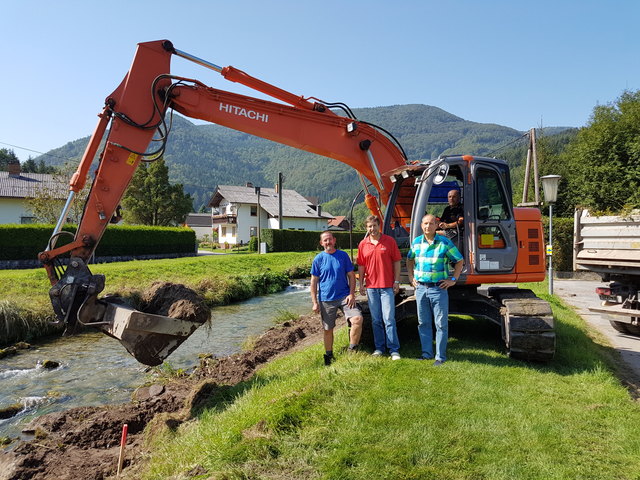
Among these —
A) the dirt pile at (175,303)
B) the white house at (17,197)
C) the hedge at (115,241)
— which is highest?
the white house at (17,197)

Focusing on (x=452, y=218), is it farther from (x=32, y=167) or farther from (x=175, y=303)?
(x=32, y=167)

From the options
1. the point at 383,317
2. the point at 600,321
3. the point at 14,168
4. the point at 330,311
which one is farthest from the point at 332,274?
the point at 14,168

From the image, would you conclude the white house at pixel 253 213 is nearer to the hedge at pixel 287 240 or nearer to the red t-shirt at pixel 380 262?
the hedge at pixel 287 240

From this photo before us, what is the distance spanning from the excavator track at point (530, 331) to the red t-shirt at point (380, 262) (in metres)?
1.65

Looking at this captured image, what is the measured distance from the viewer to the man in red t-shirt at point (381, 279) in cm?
597

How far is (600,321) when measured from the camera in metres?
11.6

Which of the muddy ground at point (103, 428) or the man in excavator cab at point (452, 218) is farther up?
the man in excavator cab at point (452, 218)

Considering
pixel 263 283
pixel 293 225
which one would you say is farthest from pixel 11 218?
pixel 293 225

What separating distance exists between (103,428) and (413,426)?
365 cm

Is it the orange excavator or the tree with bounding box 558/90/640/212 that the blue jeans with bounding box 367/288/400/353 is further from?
the tree with bounding box 558/90/640/212

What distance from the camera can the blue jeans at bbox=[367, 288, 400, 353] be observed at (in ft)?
19.6

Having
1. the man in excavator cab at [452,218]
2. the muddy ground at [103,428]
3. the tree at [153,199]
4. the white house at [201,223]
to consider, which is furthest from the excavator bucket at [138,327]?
the white house at [201,223]

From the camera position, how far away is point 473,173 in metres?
6.50

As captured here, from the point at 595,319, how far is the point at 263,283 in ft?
40.8
